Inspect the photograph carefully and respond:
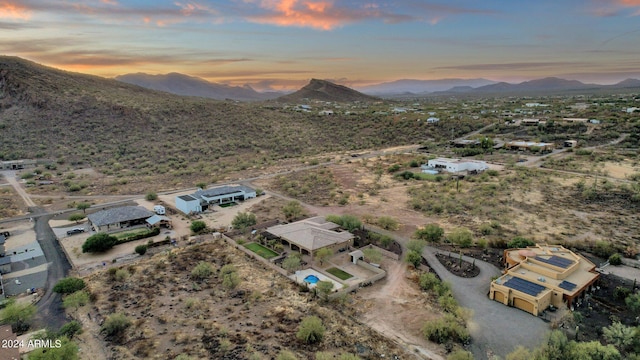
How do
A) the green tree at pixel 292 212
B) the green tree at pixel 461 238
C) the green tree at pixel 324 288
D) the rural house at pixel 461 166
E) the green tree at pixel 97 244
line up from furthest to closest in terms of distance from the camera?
the rural house at pixel 461 166, the green tree at pixel 292 212, the green tree at pixel 97 244, the green tree at pixel 461 238, the green tree at pixel 324 288

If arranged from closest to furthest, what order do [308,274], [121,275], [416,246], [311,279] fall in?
[311,279], [121,275], [308,274], [416,246]

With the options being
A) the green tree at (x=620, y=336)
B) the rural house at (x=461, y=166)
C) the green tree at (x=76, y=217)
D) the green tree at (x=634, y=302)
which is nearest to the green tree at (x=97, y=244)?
the green tree at (x=76, y=217)

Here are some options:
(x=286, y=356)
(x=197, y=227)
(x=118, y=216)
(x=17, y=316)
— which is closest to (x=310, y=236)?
(x=197, y=227)

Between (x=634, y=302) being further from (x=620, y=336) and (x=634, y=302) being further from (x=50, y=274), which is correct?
(x=50, y=274)

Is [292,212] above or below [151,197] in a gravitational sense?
above

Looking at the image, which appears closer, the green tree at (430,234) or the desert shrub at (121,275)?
the desert shrub at (121,275)

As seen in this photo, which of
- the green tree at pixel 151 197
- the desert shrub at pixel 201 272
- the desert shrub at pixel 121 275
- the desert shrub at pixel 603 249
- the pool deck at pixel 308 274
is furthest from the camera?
the green tree at pixel 151 197

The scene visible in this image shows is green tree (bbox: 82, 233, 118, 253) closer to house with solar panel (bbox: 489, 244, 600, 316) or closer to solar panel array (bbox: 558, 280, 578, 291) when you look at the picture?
house with solar panel (bbox: 489, 244, 600, 316)

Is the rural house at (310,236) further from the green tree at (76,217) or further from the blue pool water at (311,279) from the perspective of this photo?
the green tree at (76,217)
